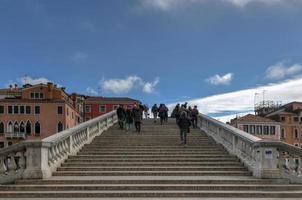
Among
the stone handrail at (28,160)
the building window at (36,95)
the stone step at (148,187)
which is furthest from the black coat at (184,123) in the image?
the building window at (36,95)

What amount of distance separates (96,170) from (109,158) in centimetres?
170

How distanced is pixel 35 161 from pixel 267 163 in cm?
587

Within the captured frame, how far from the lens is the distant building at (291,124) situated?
104125mm

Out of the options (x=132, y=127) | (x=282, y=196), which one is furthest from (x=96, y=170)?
(x=132, y=127)

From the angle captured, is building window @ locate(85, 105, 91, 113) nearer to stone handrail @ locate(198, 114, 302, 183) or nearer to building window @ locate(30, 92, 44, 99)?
building window @ locate(30, 92, 44, 99)

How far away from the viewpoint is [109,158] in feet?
55.6

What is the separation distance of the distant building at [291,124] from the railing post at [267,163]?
301 feet

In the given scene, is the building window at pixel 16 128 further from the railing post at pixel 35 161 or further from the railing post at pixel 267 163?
the railing post at pixel 267 163

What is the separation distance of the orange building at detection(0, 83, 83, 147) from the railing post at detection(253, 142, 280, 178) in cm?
7760

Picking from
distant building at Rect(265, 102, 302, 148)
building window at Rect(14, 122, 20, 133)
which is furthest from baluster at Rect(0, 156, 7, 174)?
distant building at Rect(265, 102, 302, 148)

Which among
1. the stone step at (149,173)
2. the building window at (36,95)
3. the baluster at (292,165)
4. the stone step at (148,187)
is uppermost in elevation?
the building window at (36,95)

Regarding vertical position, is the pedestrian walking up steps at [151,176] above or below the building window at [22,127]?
below

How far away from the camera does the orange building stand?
89.1m

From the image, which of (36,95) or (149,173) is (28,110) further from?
(149,173)
